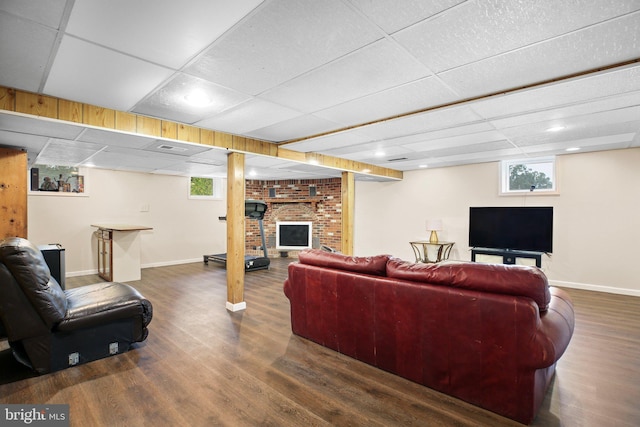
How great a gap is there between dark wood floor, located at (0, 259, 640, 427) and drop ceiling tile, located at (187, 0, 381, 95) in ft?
7.51

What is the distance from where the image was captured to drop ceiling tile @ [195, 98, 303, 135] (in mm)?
2913

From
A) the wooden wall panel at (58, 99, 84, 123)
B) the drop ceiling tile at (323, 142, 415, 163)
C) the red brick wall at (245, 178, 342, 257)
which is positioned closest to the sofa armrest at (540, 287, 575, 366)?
the drop ceiling tile at (323, 142, 415, 163)

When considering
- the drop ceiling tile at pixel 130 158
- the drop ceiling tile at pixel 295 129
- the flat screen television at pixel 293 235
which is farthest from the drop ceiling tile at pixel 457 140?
the flat screen television at pixel 293 235

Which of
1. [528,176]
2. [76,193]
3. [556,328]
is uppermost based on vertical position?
[528,176]

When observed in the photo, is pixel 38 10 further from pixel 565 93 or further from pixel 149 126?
pixel 565 93

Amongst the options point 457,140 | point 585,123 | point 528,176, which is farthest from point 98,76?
point 528,176

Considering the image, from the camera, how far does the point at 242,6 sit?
151 cm

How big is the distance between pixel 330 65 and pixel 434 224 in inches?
200

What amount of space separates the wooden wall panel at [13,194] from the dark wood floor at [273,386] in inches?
60.2

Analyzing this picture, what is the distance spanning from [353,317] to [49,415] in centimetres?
215

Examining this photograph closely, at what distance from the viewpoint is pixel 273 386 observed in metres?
2.28

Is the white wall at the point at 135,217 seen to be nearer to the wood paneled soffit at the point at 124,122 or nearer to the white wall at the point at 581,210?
the wood paneled soffit at the point at 124,122

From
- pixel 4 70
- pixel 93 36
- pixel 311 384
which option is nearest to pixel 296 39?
pixel 93 36

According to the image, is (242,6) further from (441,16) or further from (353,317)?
(353,317)
